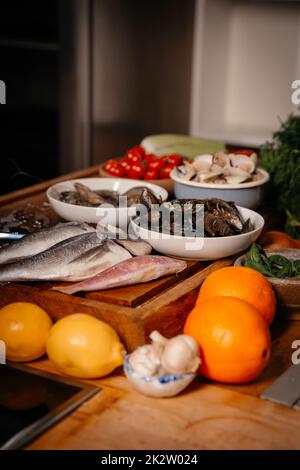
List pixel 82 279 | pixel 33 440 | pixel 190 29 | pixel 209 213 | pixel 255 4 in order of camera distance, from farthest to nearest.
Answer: pixel 190 29
pixel 255 4
pixel 209 213
pixel 82 279
pixel 33 440

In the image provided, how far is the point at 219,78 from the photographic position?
326 centimetres

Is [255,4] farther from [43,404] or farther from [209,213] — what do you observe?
[43,404]

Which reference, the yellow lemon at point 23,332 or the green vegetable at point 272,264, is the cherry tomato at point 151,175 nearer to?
the green vegetable at point 272,264

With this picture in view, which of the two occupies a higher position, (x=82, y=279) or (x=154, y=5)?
(x=154, y=5)

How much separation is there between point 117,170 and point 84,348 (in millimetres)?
965

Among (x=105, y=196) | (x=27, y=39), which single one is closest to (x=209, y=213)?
(x=105, y=196)

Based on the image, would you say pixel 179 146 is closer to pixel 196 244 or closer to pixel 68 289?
pixel 196 244

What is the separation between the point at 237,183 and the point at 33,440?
910 millimetres

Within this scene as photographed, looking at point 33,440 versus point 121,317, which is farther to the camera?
point 121,317

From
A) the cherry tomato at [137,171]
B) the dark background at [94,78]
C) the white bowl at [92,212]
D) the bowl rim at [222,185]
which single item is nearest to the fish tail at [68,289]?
the white bowl at [92,212]

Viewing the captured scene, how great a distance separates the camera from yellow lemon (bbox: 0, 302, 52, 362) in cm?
113

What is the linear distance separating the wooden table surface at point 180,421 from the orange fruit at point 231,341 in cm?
4

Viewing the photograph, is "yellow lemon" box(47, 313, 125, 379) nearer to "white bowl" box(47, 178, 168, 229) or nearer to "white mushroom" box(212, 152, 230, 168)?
"white bowl" box(47, 178, 168, 229)

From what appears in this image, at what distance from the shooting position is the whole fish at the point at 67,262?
4.08 feet
